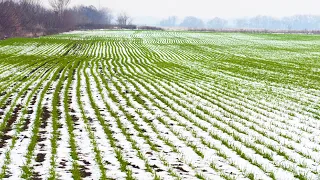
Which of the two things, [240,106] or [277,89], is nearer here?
[240,106]

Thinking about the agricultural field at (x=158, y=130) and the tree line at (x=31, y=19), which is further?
the tree line at (x=31, y=19)

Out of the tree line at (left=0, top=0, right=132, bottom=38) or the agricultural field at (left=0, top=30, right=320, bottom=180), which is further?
the tree line at (left=0, top=0, right=132, bottom=38)

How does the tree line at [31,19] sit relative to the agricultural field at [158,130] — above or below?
above

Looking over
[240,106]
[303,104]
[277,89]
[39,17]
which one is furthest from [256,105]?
[39,17]

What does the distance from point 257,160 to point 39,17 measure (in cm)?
11923

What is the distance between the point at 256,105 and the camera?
13930 millimetres

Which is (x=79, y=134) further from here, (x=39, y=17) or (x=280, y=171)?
(x=39, y=17)

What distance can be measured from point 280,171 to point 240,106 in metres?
6.55

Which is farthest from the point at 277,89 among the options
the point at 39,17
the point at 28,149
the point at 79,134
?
the point at 39,17

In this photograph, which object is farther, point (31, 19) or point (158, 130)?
point (31, 19)

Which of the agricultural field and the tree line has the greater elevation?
the tree line

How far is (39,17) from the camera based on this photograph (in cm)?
11700

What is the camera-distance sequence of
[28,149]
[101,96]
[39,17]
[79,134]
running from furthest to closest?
[39,17]
[101,96]
[79,134]
[28,149]

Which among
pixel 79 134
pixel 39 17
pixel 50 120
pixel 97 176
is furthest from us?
pixel 39 17
